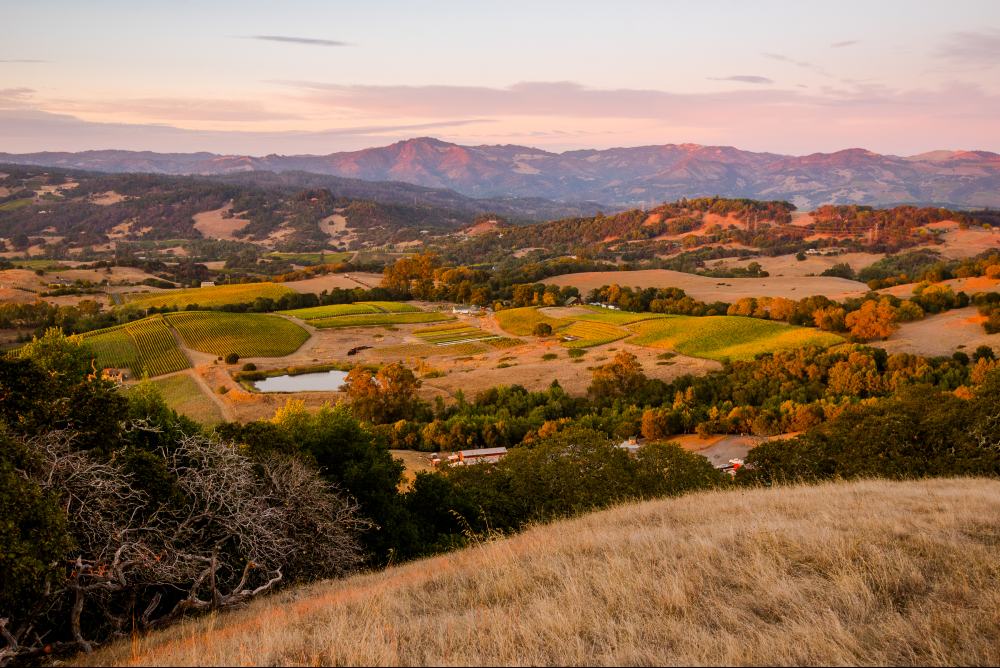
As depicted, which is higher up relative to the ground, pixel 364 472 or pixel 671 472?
pixel 364 472

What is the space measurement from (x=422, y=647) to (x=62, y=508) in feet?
26.4

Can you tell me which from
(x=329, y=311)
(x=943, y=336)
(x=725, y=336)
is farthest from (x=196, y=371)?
(x=943, y=336)

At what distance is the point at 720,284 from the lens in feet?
402

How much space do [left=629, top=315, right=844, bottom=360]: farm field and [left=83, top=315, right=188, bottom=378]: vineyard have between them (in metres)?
57.5

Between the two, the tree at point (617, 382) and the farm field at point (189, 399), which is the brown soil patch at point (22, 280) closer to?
the farm field at point (189, 399)

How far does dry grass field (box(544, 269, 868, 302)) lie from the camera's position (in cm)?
10894

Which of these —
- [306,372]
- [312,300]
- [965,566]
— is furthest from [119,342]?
[965,566]

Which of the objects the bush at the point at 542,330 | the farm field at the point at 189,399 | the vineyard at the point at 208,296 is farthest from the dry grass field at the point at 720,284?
the farm field at the point at 189,399

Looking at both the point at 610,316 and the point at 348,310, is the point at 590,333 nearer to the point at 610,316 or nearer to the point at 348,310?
the point at 610,316

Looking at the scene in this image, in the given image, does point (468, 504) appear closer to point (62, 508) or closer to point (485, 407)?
point (62, 508)

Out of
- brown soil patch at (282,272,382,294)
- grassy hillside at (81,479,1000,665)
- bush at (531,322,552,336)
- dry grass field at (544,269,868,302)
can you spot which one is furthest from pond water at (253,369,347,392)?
dry grass field at (544,269,868,302)

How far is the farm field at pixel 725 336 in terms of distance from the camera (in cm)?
7031

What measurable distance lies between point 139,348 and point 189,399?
2179cm

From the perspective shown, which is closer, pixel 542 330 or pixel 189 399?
pixel 189 399
